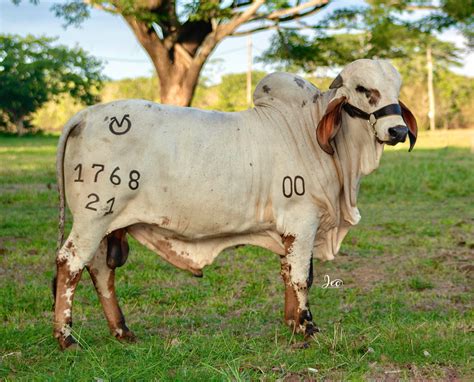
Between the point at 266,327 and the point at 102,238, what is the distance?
1238 millimetres

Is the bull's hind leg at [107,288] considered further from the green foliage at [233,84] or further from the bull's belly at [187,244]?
the green foliage at [233,84]

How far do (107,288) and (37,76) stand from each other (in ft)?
129

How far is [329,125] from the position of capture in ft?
13.4

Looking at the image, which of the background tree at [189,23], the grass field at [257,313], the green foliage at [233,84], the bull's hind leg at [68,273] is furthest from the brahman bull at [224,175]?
the green foliage at [233,84]

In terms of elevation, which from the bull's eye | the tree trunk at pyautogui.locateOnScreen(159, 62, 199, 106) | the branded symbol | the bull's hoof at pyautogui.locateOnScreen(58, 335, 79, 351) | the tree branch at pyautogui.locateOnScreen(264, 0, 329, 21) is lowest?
the bull's hoof at pyautogui.locateOnScreen(58, 335, 79, 351)

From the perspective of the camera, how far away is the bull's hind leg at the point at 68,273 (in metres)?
3.96

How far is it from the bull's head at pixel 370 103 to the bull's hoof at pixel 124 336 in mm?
1551

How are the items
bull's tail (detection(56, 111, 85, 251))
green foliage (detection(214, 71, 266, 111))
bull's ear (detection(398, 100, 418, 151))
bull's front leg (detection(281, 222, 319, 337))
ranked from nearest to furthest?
bull's tail (detection(56, 111, 85, 251)) → bull's front leg (detection(281, 222, 319, 337)) → bull's ear (detection(398, 100, 418, 151)) → green foliage (detection(214, 71, 266, 111))

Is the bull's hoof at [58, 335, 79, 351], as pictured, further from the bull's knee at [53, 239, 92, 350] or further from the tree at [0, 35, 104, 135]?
the tree at [0, 35, 104, 135]

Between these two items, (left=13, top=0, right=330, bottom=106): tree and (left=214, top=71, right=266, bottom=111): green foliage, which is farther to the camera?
(left=214, top=71, right=266, bottom=111): green foliage

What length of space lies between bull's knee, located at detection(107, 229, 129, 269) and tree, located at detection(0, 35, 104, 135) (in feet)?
119

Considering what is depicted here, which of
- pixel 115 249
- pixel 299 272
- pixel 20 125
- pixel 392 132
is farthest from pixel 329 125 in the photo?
pixel 20 125

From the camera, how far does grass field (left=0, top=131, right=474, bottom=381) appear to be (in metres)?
3.59

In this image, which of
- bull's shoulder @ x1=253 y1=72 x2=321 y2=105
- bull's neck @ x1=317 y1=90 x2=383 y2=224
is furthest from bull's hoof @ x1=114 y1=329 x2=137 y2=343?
bull's shoulder @ x1=253 y1=72 x2=321 y2=105
